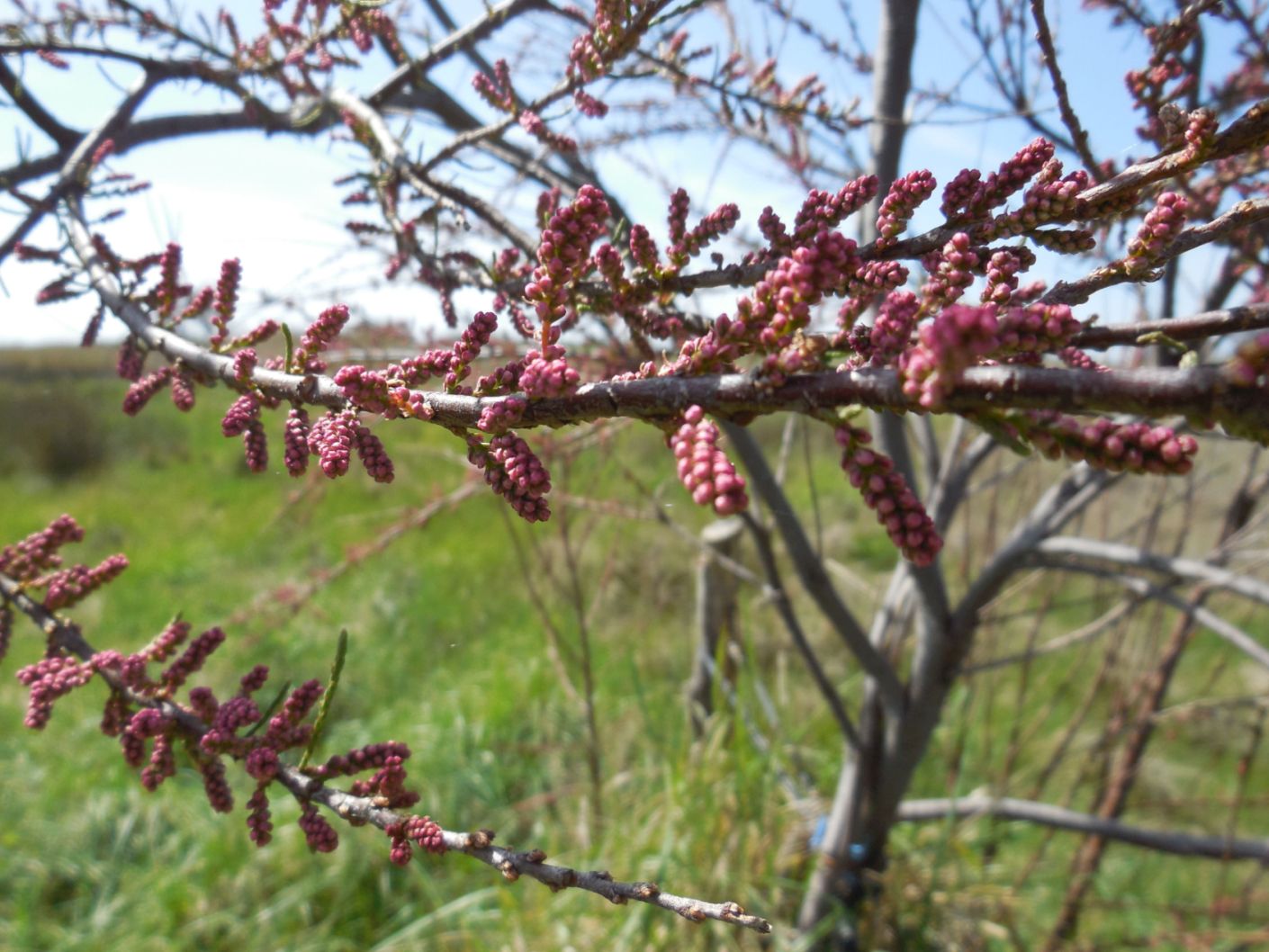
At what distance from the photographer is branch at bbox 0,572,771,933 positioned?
625 millimetres

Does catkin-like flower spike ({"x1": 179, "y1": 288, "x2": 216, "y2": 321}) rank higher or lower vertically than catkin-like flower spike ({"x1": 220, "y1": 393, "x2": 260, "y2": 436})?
higher

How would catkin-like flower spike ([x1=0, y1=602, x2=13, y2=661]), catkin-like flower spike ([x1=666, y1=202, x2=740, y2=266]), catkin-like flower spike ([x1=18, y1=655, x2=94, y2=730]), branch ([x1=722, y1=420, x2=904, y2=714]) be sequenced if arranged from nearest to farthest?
catkin-like flower spike ([x1=666, y1=202, x2=740, y2=266]), catkin-like flower spike ([x1=18, y1=655, x2=94, y2=730]), catkin-like flower spike ([x1=0, y1=602, x2=13, y2=661]), branch ([x1=722, y1=420, x2=904, y2=714])

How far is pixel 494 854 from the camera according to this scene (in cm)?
74

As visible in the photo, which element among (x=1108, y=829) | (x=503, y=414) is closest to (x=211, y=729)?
(x=503, y=414)

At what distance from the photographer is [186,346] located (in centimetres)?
104

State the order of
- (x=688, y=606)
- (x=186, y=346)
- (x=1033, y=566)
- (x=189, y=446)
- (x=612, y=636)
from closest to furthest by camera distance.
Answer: (x=186, y=346) < (x=1033, y=566) < (x=612, y=636) < (x=688, y=606) < (x=189, y=446)

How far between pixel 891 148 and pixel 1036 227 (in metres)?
1.30

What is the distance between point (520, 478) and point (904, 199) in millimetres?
433

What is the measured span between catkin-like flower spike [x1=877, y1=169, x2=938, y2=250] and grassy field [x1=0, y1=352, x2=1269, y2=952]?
1.80m

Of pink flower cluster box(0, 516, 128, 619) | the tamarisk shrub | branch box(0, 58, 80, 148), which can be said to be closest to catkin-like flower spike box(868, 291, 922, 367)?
the tamarisk shrub

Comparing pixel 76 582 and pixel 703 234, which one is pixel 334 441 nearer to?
pixel 703 234

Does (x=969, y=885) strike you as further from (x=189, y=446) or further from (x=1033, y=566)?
(x=189, y=446)

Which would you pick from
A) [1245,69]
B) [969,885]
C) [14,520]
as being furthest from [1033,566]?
[14,520]

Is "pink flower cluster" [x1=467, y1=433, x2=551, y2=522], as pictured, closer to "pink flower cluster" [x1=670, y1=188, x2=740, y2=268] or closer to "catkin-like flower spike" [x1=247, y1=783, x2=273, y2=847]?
"pink flower cluster" [x1=670, y1=188, x2=740, y2=268]
